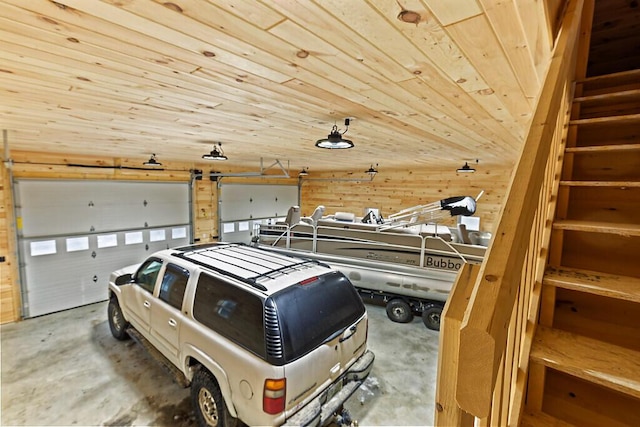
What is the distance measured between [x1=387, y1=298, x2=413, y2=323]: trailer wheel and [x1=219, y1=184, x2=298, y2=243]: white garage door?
4208 mm

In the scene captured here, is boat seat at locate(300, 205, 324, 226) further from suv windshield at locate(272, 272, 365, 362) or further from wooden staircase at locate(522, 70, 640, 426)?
wooden staircase at locate(522, 70, 640, 426)

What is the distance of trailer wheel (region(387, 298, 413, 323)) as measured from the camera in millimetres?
4555

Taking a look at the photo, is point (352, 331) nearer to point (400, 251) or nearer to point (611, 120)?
point (611, 120)

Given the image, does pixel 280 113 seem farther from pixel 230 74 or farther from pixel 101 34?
pixel 101 34

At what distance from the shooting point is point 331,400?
90.6 inches

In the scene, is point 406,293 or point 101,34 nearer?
point 101,34

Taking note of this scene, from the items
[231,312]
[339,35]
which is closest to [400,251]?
[231,312]

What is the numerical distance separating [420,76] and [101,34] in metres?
1.42

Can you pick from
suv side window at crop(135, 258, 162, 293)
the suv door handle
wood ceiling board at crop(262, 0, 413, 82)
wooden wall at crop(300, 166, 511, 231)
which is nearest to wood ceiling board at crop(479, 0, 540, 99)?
wood ceiling board at crop(262, 0, 413, 82)

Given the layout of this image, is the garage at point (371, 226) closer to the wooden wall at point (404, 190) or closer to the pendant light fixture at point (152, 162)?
the pendant light fixture at point (152, 162)

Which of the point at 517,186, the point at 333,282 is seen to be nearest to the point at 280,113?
the point at 333,282

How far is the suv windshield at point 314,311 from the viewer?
2.02 metres

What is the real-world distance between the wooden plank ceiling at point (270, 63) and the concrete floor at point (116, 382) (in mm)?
2606

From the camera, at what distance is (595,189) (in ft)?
5.48
